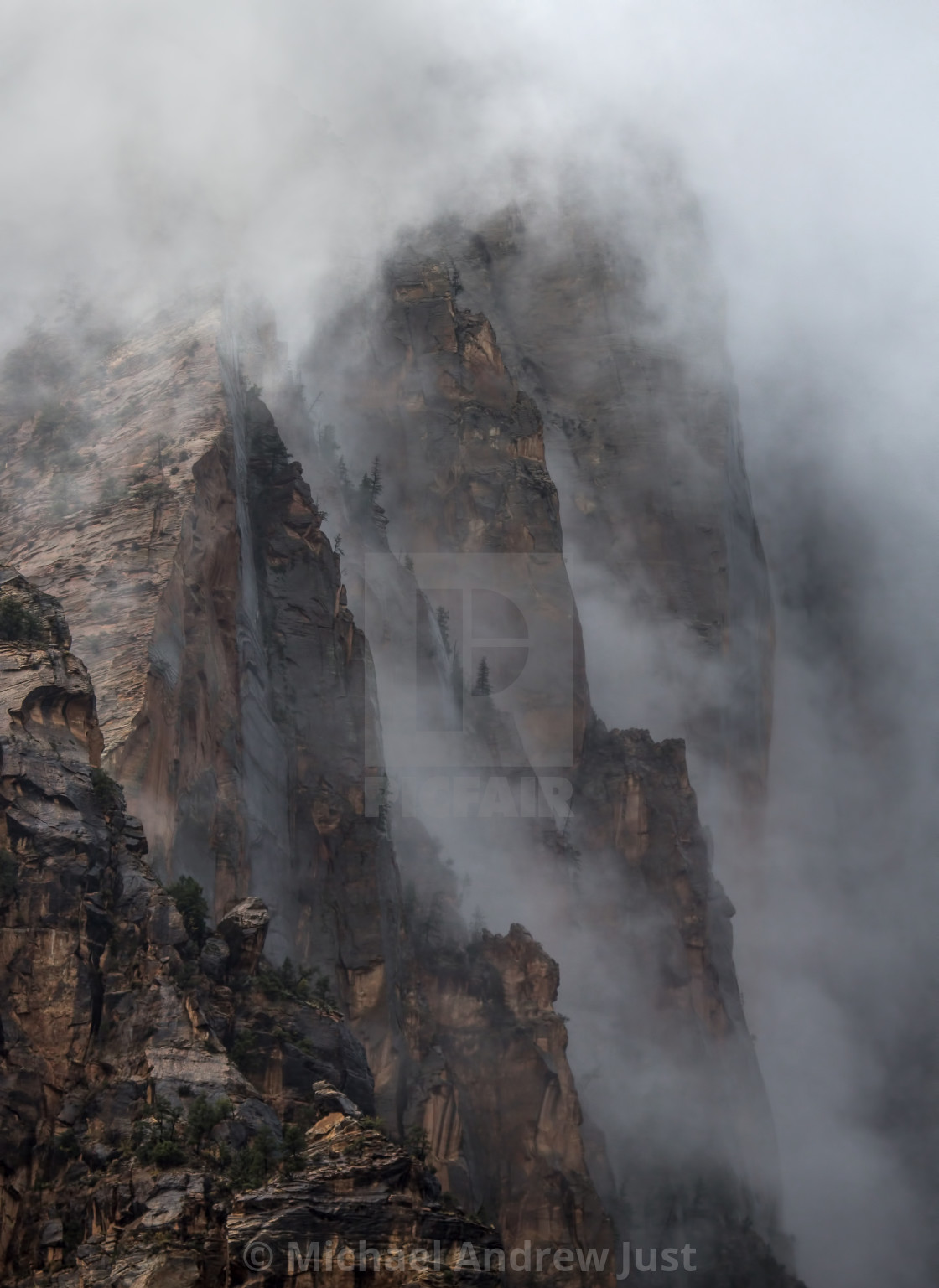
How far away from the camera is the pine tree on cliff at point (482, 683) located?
91812mm

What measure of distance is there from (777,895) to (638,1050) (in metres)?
40.6

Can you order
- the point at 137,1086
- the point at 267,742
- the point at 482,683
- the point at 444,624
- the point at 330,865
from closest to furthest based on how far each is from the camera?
1. the point at 137,1086
2. the point at 267,742
3. the point at 330,865
4. the point at 482,683
5. the point at 444,624

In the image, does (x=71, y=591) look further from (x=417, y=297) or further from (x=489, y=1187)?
(x=417, y=297)

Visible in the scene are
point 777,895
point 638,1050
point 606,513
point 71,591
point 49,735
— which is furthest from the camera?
point 777,895

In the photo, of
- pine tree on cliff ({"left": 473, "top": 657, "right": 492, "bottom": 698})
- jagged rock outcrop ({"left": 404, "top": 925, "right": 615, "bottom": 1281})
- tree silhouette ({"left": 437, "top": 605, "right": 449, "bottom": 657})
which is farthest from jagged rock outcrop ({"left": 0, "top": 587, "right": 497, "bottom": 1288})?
pine tree on cliff ({"left": 473, "top": 657, "right": 492, "bottom": 698})

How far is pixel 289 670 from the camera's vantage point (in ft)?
219

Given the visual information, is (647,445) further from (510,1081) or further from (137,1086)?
(137,1086)

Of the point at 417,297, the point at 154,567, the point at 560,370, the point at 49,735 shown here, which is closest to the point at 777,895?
the point at 560,370

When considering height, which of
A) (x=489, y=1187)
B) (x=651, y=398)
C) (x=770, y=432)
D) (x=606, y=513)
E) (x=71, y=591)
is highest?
(x=770, y=432)

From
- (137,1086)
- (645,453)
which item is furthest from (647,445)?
(137,1086)

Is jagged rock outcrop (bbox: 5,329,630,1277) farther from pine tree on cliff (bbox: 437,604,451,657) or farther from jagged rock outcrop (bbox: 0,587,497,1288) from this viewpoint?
Answer: pine tree on cliff (bbox: 437,604,451,657)

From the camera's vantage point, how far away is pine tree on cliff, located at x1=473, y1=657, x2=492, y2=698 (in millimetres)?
91812

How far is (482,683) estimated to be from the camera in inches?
3654

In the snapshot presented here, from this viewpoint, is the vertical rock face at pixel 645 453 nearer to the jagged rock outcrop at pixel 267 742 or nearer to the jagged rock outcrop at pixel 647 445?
the jagged rock outcrop at pixel 647 445
